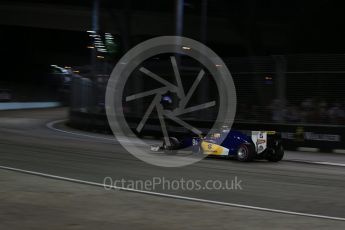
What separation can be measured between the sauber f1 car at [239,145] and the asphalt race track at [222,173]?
23cm

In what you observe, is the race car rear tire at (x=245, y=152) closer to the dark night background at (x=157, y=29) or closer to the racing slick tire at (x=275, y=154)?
the racing slick tire at (x=275, y=154)

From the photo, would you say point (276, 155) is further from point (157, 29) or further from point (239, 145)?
point (157, 29)

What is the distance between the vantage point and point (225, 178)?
1134 centimetres

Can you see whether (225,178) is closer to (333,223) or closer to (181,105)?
(333,223)

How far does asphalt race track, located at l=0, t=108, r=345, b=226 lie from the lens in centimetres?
912

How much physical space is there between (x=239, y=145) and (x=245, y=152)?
0.27 meters

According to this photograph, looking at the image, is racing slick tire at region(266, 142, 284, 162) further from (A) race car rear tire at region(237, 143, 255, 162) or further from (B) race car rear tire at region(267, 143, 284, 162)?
(A) race car rear tire at region(237, 143, 255, 162)

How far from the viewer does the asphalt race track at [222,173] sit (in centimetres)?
912

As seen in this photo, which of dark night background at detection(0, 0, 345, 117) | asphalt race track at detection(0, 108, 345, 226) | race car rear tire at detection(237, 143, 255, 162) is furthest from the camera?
dark night background at detection(0, 0, 345, 117)

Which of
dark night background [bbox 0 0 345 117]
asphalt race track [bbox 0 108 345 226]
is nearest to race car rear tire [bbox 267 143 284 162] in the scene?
asphalt race track [bbox 0 108 345 226]

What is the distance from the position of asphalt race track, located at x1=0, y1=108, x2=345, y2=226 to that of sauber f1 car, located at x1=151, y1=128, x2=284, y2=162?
0.23 m

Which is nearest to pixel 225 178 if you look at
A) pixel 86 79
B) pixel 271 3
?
pixel 86 79

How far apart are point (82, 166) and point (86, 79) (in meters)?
16.3

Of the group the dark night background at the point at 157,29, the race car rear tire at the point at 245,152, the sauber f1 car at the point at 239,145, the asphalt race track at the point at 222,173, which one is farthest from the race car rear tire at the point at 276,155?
the dark night background at the point at 157,29
